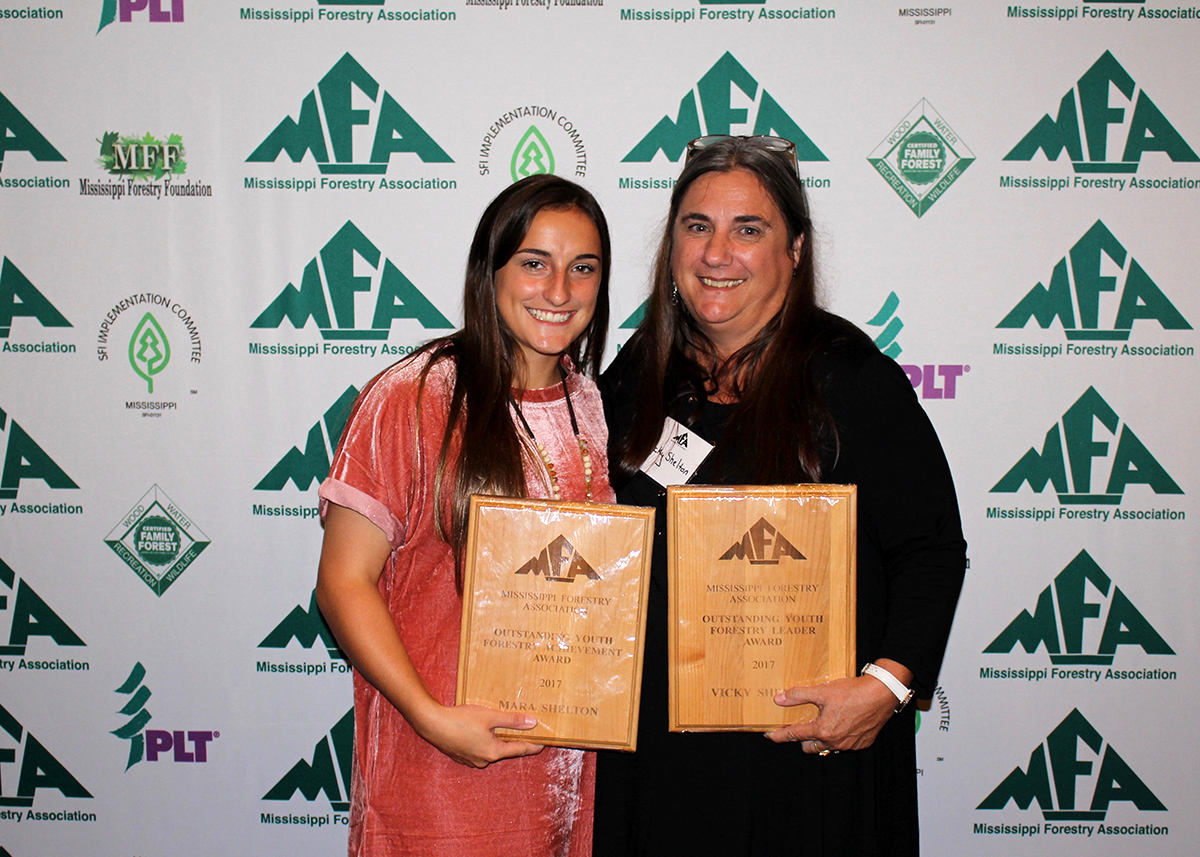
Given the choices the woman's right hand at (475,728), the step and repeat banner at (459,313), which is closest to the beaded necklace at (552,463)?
the woman's right hand at (475,728)

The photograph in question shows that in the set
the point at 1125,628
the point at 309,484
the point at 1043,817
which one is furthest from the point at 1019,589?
the point at 309,484

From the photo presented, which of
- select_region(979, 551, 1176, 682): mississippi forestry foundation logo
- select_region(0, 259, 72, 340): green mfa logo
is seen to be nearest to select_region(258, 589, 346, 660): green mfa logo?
select_region(0, 259, 72, 340): green mfa logo

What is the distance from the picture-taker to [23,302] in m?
2.54

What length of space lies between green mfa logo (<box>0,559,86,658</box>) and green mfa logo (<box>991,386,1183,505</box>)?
314cm

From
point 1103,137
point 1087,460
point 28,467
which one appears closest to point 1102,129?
point 1103,137

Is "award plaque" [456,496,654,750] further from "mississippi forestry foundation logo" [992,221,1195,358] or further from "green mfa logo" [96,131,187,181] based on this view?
"green mfa logo" [96,131,187,181]

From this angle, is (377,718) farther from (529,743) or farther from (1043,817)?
(1043,817)

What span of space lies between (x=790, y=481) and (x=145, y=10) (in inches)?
97.0

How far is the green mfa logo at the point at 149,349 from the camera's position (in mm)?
2527

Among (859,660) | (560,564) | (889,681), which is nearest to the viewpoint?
(560,564)

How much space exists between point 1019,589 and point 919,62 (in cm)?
170

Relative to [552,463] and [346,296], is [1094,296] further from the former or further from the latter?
[346,296]

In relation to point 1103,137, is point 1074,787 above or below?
below

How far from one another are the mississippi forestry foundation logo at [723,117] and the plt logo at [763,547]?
4.89ft
